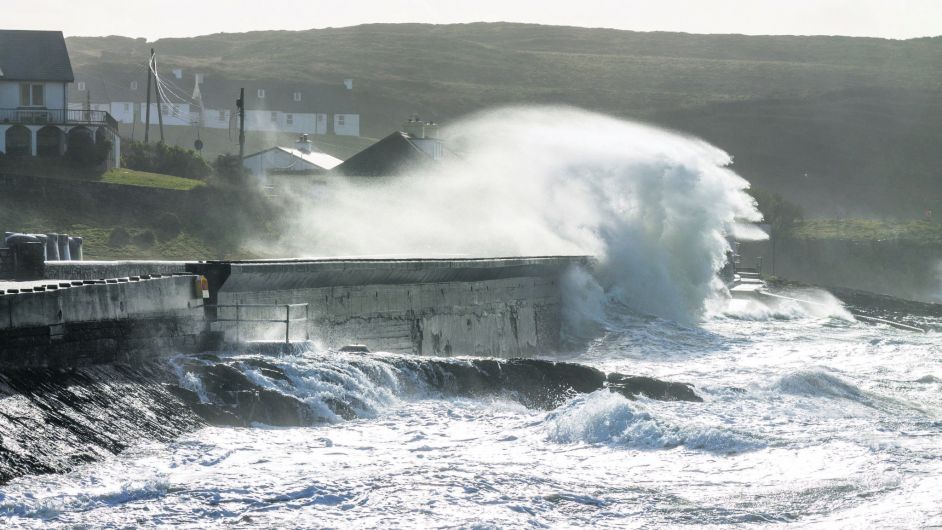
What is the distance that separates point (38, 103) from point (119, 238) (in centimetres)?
1102

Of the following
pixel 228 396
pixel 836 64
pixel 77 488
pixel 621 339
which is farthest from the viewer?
pixel 836 64

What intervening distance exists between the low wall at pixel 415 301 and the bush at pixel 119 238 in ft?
49.4

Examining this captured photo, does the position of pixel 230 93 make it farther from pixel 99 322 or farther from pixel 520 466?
pixel 520 466

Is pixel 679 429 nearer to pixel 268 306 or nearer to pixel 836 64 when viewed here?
pixel 268 306

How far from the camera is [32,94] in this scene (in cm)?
5128

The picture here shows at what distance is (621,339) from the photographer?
3447 cm

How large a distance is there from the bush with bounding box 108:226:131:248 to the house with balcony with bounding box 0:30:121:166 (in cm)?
732

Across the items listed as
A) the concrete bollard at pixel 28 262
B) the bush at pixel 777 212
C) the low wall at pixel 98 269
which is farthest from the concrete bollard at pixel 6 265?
the bush at pixel 777 212

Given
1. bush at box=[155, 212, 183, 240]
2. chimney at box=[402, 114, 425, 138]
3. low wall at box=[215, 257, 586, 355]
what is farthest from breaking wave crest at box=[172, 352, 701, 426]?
chimney at box=[402, 114, 425, 138]

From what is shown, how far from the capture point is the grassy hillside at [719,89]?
122 m

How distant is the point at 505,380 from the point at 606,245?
21103 mm

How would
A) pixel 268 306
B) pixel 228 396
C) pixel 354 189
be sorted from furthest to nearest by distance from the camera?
pixel 354 189 → pixel 268 306 → pixel 228 396

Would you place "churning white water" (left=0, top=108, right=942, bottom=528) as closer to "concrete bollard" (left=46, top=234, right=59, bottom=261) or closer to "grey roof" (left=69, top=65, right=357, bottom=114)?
"concrete bollard" (left=46, top=234, right=59, bottom=261)

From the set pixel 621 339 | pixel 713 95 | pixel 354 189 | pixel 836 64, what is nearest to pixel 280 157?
pixel 354 189
